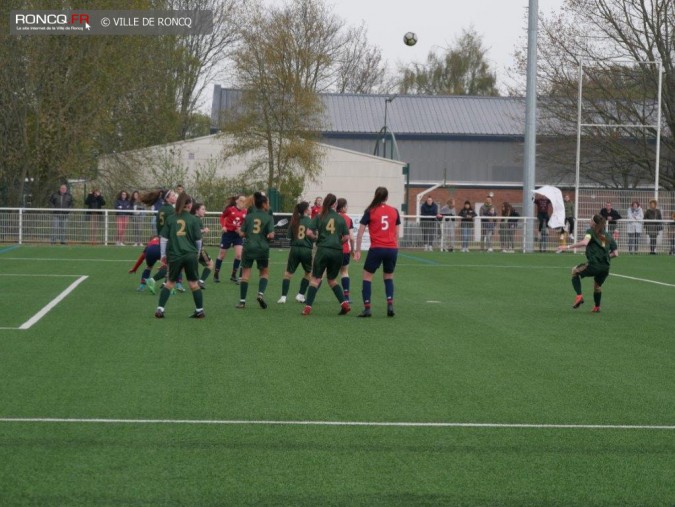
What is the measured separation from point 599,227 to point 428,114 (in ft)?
169

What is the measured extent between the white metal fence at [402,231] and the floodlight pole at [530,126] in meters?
0.14

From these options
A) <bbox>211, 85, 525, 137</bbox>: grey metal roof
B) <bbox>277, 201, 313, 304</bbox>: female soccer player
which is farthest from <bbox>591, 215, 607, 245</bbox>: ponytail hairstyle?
<bbox>211, 85, 525, 137</bbox>: grey metal roof

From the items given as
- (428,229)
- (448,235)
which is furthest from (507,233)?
(428,229)

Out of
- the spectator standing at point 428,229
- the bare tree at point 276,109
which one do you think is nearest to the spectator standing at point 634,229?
the spectator standing at point 428,229

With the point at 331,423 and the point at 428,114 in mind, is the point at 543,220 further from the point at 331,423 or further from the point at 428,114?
the point at 428,114

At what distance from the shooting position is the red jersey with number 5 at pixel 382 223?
15516 millimetres

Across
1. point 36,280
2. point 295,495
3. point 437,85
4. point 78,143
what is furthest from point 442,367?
point 437,85

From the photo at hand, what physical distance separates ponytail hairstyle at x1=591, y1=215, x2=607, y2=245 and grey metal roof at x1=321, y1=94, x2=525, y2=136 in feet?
159

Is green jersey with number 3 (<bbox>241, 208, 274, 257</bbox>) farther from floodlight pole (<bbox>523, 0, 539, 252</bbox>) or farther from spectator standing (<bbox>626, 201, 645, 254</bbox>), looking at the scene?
spectator standing (<bbox>626, 201, 645, 254</bbox>)

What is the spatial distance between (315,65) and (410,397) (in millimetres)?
41213

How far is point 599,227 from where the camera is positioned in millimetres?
16922

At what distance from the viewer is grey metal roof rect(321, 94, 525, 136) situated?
218 ft

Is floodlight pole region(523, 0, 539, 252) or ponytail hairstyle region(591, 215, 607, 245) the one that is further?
floodlight pole region(523, 0, 539, 252)

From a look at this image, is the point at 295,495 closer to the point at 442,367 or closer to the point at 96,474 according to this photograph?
the point at 96,474
